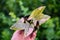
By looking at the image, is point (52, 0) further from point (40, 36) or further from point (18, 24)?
point (18, 24)

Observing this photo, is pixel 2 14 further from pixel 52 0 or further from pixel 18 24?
pixel 18 24

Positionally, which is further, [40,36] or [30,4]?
[30,4]

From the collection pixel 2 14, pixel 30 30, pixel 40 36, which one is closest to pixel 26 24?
pixel 30 30

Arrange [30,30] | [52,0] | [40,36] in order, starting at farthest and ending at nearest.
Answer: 1. [52,0]
2. [40,36]
3. [30,30]

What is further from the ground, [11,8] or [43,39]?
[11,8]

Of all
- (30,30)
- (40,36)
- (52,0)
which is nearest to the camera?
(30,30)

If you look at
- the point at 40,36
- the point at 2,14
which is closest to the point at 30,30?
the point at 40,36
